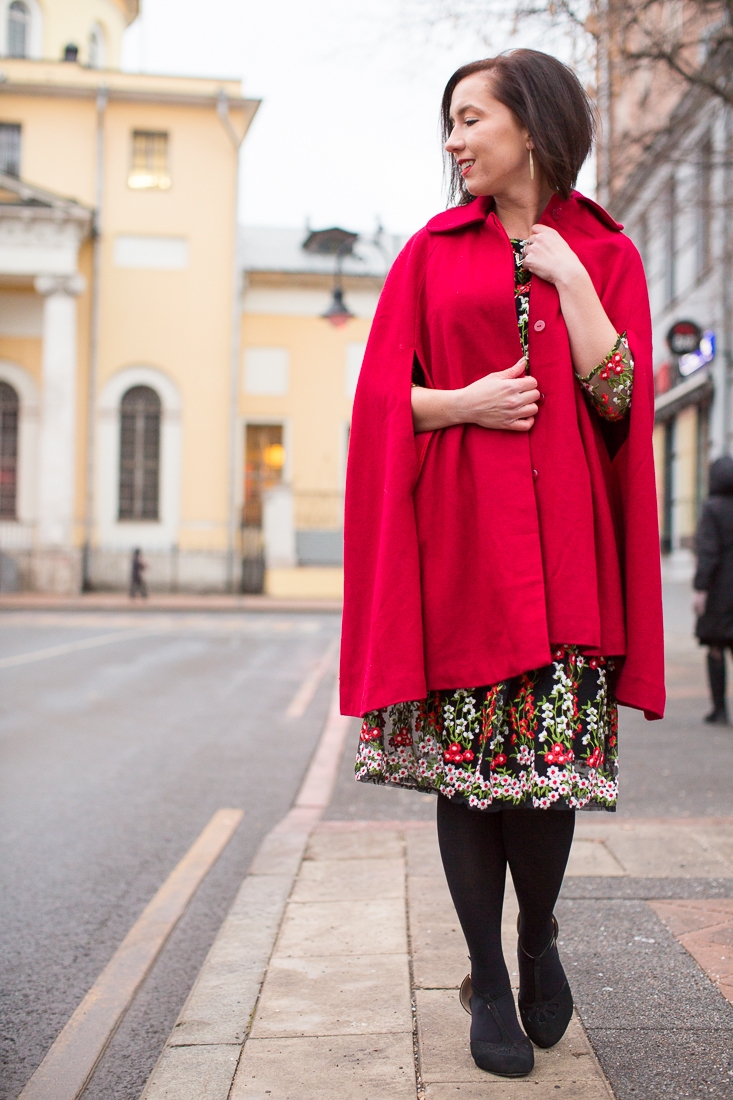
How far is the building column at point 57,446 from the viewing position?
2584 centimetres

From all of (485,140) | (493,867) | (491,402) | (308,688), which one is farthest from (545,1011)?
(308,688)

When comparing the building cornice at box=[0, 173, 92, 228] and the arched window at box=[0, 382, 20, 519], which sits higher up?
the building cornice at box=[0, 173, 92, 228]

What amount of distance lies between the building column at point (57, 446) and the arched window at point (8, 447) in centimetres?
193

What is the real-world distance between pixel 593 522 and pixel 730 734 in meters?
5.39

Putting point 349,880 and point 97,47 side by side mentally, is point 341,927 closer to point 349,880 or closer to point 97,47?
point 349,880

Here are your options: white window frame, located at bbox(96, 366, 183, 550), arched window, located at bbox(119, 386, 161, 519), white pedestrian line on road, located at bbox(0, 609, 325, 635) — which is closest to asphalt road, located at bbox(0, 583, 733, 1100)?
white pedestrian line on road, located at bbox(0, 609, 325, 635)

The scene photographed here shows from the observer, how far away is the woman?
197 cm

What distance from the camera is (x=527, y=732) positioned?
197 centimetres

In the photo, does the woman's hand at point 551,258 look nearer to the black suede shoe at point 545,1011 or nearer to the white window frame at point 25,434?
the black suede shoe at point 545,1011

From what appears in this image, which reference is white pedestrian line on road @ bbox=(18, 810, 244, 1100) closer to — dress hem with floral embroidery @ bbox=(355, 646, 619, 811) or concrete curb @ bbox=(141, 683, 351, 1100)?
concrete curb @ bbox=(141, 683, 351, 1100)

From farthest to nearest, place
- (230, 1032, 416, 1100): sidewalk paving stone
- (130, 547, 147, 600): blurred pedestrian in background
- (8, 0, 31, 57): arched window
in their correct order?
1. (8, 0, 31, 57): arched window
2. (130, 547, 147, 600): blurred pedestrian in background
3. (230, 1032, 416, 1100): sidewalk paving stone

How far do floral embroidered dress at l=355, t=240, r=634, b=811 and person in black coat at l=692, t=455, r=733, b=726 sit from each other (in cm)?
520

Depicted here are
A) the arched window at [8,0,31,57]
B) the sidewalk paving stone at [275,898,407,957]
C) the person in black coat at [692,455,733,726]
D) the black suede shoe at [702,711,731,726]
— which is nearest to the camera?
the sidewalk paving stone at [275,898,407,957]

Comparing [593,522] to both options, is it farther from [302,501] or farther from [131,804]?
[302,501]
